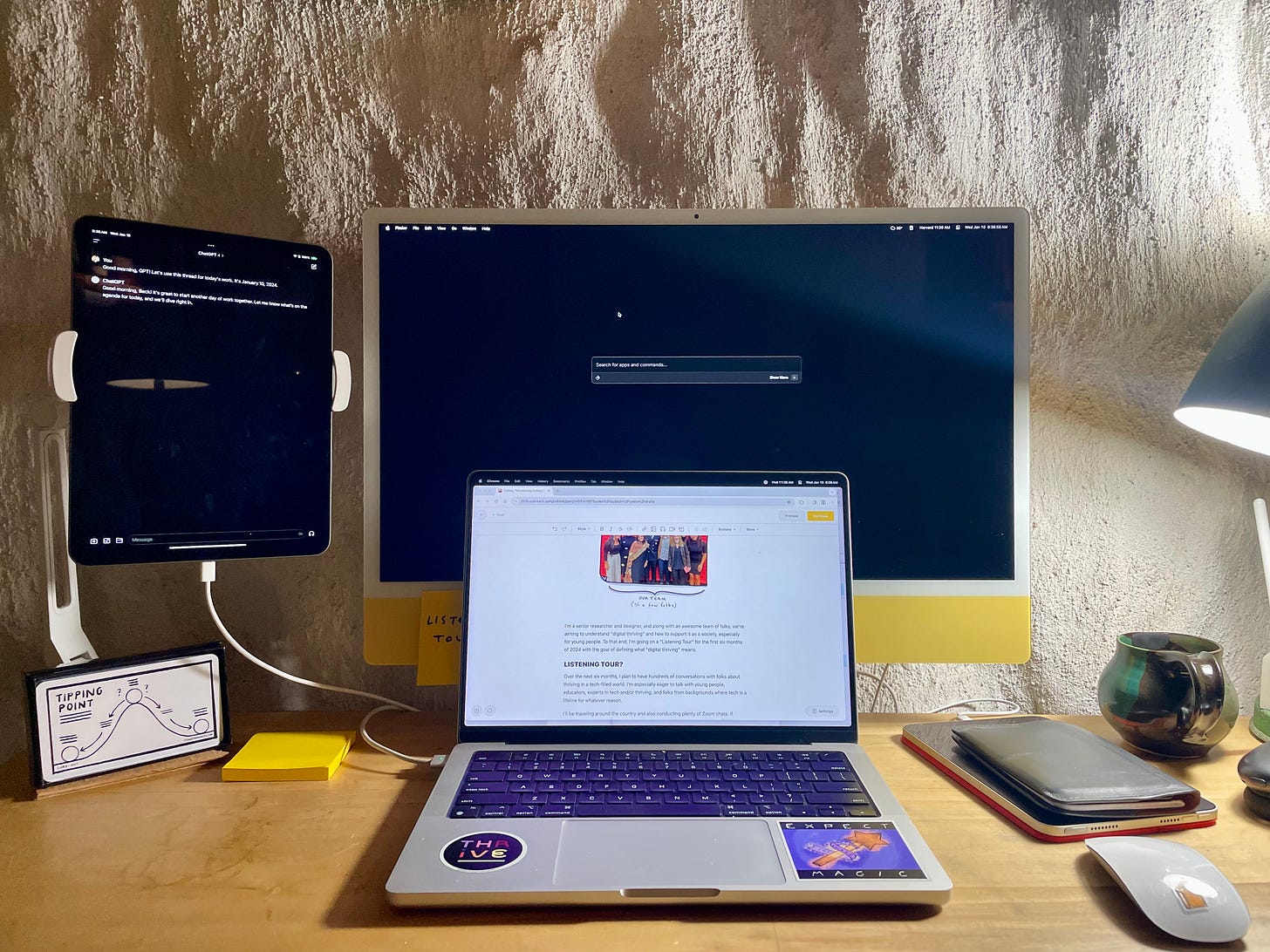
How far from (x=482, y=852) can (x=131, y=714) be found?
44cm

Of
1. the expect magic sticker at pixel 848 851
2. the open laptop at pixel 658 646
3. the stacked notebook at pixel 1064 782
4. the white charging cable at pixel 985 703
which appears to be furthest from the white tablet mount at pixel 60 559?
the white charging cable at pixel 985 703

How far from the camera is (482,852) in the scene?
0.59 metres

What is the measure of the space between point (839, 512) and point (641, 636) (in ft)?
0.82

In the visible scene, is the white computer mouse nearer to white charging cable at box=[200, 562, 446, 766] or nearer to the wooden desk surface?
the wooden desk surface

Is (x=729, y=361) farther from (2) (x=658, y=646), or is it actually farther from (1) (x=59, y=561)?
(1) (x=59, y=561)

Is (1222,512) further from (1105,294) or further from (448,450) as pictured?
(448,450)

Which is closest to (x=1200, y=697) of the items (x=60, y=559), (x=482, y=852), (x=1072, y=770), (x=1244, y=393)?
(x=1072, y=770)

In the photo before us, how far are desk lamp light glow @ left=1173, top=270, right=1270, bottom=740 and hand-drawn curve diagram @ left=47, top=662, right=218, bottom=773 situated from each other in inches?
44.2

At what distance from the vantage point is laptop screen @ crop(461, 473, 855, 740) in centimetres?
79

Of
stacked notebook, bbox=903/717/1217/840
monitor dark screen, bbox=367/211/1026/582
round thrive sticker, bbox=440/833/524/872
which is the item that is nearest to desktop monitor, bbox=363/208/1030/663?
monitor dark screen, bbox=367/211/1026/582

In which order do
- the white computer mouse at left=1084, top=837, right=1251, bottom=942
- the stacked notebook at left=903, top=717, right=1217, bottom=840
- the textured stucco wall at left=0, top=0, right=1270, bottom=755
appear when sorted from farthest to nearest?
the textured stucco wall at left=0, top=0, right=1270, bottom=755, the stacked notebook at left=903, top=717, right=1217, bottom=840, the white computer mouse at left=1084, top=837, right=1251, bottom=942

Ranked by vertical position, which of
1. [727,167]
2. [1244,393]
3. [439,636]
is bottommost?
[439,636]

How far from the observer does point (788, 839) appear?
0.61 metres

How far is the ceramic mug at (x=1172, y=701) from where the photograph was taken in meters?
0.79
